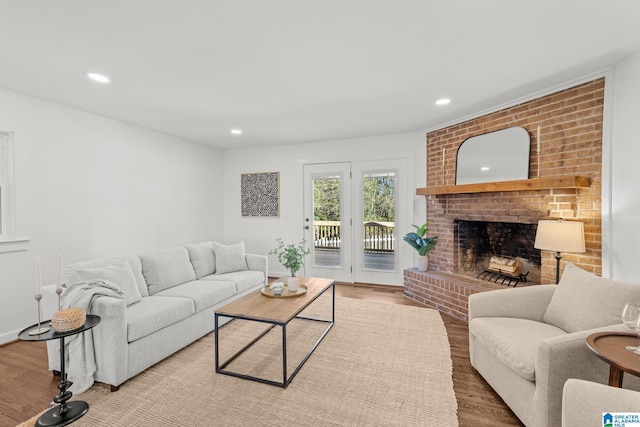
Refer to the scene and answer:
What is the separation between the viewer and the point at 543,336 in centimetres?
190

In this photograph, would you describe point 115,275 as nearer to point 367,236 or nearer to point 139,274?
point 139,274

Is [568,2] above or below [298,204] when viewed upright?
above

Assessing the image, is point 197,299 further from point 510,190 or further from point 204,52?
point 510,190

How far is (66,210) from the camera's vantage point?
3277 millimetres

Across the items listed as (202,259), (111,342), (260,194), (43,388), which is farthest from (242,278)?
(260,194)

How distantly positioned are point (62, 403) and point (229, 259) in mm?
2217

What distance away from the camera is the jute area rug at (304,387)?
6.05 ft

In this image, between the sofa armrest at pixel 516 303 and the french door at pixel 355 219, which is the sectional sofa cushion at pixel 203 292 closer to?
the french door at pixel 355 219

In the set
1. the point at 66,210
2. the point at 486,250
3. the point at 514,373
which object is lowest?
the point at 514,373

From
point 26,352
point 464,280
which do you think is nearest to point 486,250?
point 464,280

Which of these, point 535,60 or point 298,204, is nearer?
point 535,60

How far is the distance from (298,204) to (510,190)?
3.26 metres

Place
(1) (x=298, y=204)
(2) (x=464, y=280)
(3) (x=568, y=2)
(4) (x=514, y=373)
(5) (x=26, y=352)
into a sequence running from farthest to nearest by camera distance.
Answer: (1) (x=298, y=204)
(2) (x=464, y=280)
(5) (x=26, y=352)
(4) (x=514, y=373)
(3) (x=568, y=2)

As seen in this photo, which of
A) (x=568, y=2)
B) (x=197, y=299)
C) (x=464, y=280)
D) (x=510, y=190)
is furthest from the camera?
(x=464, y=280)
